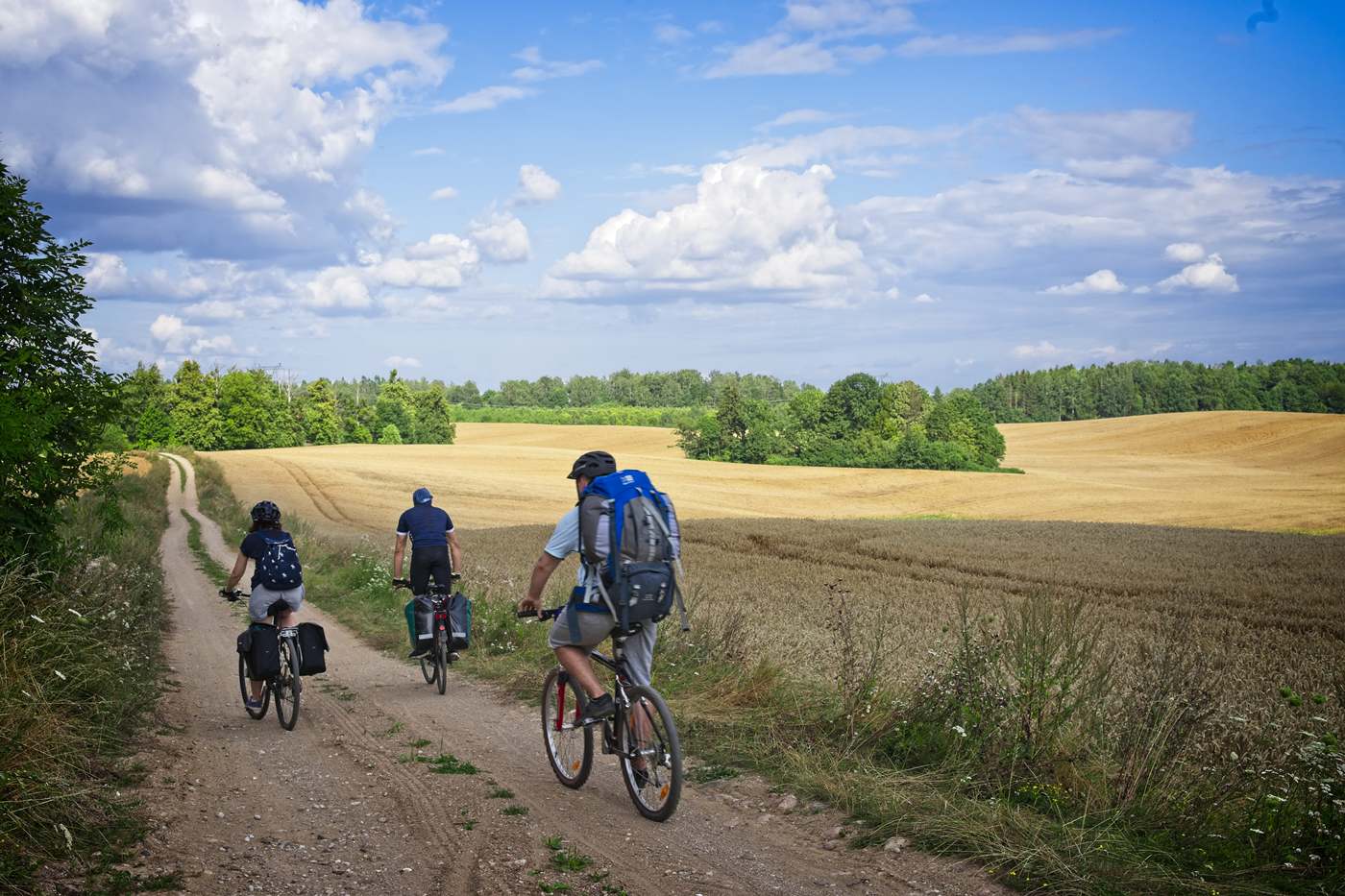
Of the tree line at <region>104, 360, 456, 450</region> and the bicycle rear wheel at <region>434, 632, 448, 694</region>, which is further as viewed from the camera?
the tree line at <region>104, 360, 456, 450</region>

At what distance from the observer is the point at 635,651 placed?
5824 mm

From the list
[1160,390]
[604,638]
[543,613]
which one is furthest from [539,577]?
[1160,390]

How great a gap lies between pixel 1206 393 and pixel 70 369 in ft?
476

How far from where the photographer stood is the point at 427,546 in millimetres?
10398

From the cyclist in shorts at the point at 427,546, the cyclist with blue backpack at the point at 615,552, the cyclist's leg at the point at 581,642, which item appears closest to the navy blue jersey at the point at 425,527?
the cyclist in shorts at the point at 427,546

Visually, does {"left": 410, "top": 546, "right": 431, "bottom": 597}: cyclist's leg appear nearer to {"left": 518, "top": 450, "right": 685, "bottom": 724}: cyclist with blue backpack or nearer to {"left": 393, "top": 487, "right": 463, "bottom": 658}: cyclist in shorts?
{"left": 393, "top": 487, "right": 463, "bottom": 658}: cyclist in shorts

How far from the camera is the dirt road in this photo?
4836mm

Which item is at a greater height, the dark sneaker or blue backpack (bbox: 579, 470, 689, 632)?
blue backpack (bbox: 579, 470, 689, 632)

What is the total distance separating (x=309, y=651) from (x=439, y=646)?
5.41 feet

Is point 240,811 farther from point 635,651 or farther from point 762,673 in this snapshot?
point 762,673

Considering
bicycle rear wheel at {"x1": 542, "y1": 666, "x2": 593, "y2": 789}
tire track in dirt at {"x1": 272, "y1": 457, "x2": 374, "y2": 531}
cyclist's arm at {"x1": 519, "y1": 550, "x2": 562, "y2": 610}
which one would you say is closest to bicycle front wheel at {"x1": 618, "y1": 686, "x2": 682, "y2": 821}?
bicycle rear wheel at {"x1": 542, "y1": 666, "x2": 593, "y2": 789}

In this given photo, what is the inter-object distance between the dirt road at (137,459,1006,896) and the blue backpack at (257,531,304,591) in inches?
48.7

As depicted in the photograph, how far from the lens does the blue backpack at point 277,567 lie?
853 centimetres

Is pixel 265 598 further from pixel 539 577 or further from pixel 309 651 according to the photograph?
pixel 539 577
